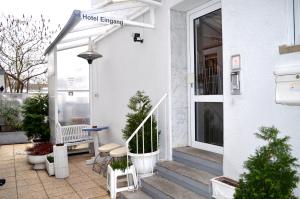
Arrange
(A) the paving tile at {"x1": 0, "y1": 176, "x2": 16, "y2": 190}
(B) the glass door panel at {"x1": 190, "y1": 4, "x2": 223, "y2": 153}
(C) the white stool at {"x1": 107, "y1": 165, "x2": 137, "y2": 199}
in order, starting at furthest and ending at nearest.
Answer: (A) the paving tile at {"x1": 0, "y1": 176, "x2": 16, "y2": 190} < (C) the white stool at {"x1": 107, "y1": 165, "x2": 137, "y2": 199} < (B) the glass door panel at {"x1": 190, "y1": 4, "x2": 223, "y2": 153}

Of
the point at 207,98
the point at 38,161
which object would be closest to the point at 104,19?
the point at 207,98

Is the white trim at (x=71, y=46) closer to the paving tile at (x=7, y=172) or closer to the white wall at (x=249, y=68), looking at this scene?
the paving tile at (x=7, y=172)

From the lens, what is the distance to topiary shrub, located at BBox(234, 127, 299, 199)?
1.65 metres

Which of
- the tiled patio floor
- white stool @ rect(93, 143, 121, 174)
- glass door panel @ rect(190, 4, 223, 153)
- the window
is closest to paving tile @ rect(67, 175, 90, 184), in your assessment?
the tiled patio floor

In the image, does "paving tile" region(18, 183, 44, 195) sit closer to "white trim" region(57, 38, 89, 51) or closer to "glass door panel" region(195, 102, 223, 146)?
"glass door panel" region(195, 102, 223, 146)

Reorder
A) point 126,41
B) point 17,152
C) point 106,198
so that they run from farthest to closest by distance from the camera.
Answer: point 17,152
point 126,41
point 106,198

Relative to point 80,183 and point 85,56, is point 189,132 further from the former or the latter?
point 85,56

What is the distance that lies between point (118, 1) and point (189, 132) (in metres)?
3.01

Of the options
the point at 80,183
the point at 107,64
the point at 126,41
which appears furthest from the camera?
the point at 107,64

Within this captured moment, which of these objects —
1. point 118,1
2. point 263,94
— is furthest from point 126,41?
point 263,94

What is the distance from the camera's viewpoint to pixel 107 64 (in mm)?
6145

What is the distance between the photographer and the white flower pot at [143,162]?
3574mm

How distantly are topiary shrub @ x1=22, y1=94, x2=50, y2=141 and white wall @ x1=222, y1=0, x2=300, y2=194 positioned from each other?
199 inches

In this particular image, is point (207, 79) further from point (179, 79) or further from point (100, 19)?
point (100, 19)
